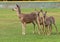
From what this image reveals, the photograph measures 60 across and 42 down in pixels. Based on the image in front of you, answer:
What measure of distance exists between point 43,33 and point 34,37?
3.56 feet

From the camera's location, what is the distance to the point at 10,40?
15.5 metres

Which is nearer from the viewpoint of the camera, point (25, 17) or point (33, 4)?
point (25, 17)

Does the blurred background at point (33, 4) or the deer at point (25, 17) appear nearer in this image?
the deer at point (25, 17)

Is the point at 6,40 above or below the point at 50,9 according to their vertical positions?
above

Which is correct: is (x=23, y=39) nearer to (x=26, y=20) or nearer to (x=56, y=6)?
(x=26, y=20)

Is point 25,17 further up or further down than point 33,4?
further up

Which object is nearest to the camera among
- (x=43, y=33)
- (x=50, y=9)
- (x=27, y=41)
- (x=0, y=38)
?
(x=27, y=41)

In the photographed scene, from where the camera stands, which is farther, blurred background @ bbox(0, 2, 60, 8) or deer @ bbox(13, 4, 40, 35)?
blurred background @ bbox(0, 2, 60, 8)

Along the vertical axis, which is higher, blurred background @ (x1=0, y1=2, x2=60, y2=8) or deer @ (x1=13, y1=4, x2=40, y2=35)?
deer @ (x1=13, y1=4, x2=40, y2=35)

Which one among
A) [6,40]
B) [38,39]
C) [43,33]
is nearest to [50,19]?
[43,33]

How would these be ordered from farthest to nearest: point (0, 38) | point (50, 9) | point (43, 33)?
point (50, 9), point (43, 33), point (0, 38)

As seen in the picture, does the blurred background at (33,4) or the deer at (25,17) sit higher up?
→ the deer at (25,17)

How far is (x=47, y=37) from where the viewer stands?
16.3 metres

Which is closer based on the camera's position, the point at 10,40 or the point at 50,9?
the point at 10,40
